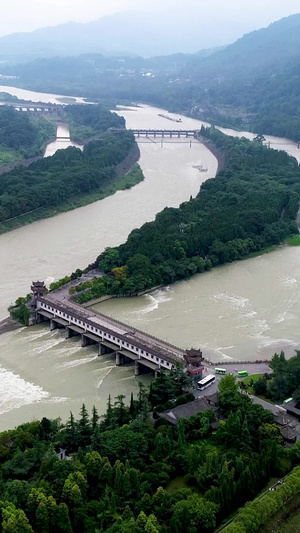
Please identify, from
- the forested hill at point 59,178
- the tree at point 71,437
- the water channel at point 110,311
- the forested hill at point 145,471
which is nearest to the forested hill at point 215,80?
the forested hill at point 59,178

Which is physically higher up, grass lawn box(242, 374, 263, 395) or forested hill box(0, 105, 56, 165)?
forested hill box(0, 105, 56, 165)

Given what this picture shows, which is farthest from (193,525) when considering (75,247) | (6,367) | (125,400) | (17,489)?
(75,247)

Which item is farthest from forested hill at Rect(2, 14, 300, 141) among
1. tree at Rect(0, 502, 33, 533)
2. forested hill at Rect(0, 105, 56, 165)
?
tree at Rect(0, 502, 33, 533)

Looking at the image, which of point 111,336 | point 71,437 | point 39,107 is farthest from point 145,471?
point 39,107

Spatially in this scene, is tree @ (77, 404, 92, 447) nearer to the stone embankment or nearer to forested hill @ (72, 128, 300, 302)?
the stone embankment

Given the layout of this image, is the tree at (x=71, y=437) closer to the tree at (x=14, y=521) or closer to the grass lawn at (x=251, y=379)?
the tree at (x=14, y=521)

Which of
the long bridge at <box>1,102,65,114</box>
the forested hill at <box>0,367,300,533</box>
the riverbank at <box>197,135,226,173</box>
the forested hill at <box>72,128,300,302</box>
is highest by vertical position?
the long bridge at <box>1,102,65,114</box>

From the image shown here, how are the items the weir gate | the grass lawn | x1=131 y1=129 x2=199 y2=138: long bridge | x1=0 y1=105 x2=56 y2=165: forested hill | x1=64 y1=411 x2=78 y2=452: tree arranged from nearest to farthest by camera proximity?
1. x1=64 y1=411 x2=78 y2=452: tree
2. the grass lawn
3. the weir gate
4. x1=0 y1=105 x2=56 y2=165: forested hill
5. x1=131 y1=129 x2=199 y2=138: long bridge

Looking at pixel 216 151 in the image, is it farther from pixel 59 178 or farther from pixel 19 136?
pixel 59 178
